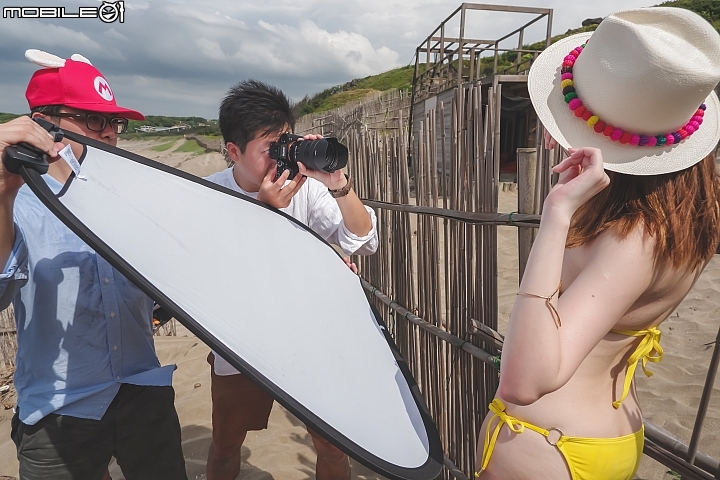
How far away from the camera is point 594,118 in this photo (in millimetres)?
840

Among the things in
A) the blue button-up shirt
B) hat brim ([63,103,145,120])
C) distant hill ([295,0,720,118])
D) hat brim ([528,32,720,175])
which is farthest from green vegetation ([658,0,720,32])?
the blue button-up shirt

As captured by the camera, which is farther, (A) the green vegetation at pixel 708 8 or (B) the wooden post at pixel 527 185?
(A) the green vegetation at pixel 708 8

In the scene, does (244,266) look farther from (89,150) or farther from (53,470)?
(53,470)

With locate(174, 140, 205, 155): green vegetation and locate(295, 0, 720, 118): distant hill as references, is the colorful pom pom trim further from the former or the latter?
locate(174, 140, 205, 155): green vegetation

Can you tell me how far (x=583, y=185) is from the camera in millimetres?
792

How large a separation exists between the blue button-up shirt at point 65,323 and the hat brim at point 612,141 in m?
1.32

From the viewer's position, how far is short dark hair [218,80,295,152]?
177 centimetres

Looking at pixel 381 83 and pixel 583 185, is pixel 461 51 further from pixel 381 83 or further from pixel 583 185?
pixel 381 83

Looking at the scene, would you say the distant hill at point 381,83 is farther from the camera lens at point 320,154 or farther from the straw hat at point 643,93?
the straw hat at point 643,93

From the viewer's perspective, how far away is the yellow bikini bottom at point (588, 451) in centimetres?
97

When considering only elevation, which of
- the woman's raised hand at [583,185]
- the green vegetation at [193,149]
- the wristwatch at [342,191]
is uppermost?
the green vegetation at [193,149]

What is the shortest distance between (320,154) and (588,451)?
115 centimetres

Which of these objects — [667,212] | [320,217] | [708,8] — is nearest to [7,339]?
[320,217]

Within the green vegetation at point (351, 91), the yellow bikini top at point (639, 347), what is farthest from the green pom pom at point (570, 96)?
the green vegetation at point (351, 91)
